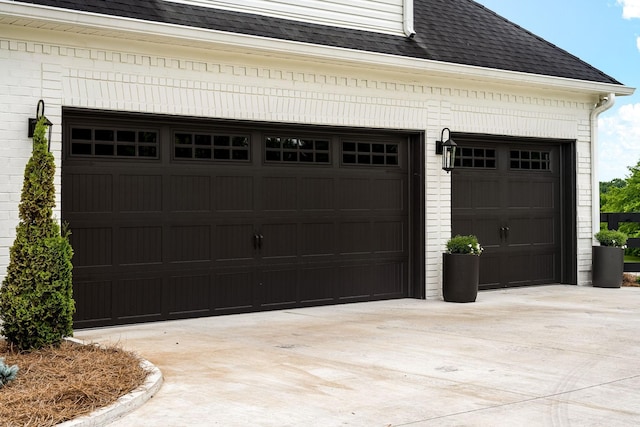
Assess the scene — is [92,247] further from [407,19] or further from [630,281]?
[630,281]

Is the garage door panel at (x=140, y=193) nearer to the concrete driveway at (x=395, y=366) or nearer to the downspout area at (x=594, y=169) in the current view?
the concrete driveway at (x=395, y=366)

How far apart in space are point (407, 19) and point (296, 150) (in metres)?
3.00

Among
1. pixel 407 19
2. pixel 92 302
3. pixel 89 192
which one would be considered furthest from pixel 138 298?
pixel 407 19

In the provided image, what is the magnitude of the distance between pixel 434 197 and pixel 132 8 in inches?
208

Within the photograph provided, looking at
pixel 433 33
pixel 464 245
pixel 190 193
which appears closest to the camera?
pixel 190 193

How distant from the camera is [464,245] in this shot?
39.2ft

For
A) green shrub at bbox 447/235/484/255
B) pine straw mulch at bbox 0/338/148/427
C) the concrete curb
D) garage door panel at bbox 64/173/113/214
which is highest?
garage door panel at bbox 64/173/113/214

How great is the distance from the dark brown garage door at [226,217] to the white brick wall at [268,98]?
0.31 meters

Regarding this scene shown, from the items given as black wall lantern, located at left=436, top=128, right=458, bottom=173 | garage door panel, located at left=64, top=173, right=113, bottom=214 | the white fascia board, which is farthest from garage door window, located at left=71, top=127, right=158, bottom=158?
black wall lantern, located at left=436, top=128, right=458, bottom=173

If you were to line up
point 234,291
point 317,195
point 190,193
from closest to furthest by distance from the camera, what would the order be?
point 190,193
point 234,291
point 317,195

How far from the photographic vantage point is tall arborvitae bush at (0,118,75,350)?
709 cm

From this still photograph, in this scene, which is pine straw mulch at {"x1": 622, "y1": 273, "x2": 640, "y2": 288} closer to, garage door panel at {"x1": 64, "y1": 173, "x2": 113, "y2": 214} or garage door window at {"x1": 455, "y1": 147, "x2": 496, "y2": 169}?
garage door window at {"x1": 455, "y1": 147, "x2": 496, "y2": 169}

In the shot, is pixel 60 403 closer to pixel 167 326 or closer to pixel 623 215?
pixel 167 326

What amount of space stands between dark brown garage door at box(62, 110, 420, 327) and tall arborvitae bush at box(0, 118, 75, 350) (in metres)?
2.06
